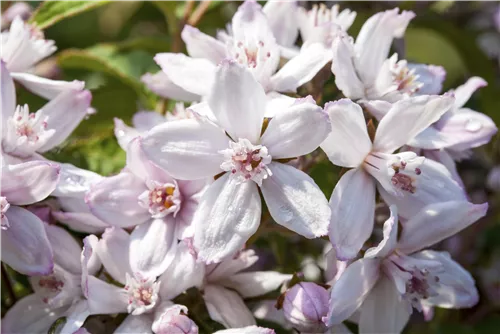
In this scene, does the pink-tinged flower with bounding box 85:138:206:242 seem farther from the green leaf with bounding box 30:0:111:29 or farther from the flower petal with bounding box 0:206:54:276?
the green leaf with bounding box 30:0:111:29

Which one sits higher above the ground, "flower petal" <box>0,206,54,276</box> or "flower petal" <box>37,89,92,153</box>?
"flower petal" <box>37,89,92,153</box>

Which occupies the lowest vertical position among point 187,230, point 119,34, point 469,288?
point 119,34

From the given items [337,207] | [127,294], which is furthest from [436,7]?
[127,294]

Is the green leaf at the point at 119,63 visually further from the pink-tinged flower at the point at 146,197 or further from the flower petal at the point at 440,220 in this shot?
the flower petal at the point at 440,220

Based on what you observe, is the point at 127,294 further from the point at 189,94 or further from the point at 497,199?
the point at 497,199

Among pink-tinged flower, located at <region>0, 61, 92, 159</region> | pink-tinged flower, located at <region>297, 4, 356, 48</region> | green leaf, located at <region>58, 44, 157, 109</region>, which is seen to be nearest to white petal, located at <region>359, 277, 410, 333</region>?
pink-tinged flower, located at <region>297, 4, 356, 48</region>

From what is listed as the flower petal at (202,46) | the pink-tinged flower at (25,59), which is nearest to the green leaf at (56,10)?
the pink-tinged flower at (25,59)
